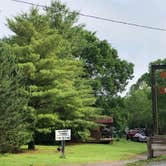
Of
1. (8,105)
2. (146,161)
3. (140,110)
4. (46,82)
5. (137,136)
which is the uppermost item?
(140,110)

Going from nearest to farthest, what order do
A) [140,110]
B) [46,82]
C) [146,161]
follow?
[146,161]
[46,82]
[140,110]

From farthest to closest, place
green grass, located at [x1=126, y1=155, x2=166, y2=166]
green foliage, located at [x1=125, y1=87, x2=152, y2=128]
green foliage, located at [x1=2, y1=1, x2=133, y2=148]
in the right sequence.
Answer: green foliage, located at [x1=125, y1=87, x2=152, y2=128]
green foliage, located at [x1=2, y1=1, x2=133, y2=148]
green grass, located at [x1=126, y1=155, x2=166, y2=166]

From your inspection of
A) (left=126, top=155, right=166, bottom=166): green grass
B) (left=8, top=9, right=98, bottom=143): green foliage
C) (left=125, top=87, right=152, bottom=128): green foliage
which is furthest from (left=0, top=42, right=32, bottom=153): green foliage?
(left=125, top=87, right=152, bottom=128): green foliage

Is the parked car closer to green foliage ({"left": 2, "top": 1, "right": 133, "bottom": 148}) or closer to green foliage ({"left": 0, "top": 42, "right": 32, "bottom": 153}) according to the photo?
green foliage ({"left": 2, "top": 1, "right": 133, "bottom": 148})

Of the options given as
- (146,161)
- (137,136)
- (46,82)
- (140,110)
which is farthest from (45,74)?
(140,110)

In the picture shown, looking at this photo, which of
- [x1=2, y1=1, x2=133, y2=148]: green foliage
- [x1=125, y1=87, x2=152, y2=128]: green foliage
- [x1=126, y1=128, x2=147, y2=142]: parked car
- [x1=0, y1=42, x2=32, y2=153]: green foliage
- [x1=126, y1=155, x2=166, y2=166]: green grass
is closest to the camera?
[x1=126, y1=155, x2=166, y2=166]: green grass

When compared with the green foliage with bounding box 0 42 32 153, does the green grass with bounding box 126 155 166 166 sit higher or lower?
lower

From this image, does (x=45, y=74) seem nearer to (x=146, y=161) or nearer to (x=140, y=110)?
(x=146, y=161)

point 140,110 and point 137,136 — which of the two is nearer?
point 137,136

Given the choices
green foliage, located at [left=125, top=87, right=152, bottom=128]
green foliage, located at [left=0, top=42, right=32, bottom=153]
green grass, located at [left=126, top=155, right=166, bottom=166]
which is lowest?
green grass, located at [left=126, top=155, right=166, bottom=166]

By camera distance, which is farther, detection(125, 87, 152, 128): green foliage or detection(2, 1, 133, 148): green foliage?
detection(125, 87, 152, 128): green foliage

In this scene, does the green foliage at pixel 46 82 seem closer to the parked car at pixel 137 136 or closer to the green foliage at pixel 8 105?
the green foliage at pixel 8 105

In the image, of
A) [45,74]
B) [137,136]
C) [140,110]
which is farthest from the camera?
[140,110]

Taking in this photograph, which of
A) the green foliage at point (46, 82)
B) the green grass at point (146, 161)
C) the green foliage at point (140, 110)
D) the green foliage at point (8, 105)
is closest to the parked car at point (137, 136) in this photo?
the green foliage at point (46, 82)
